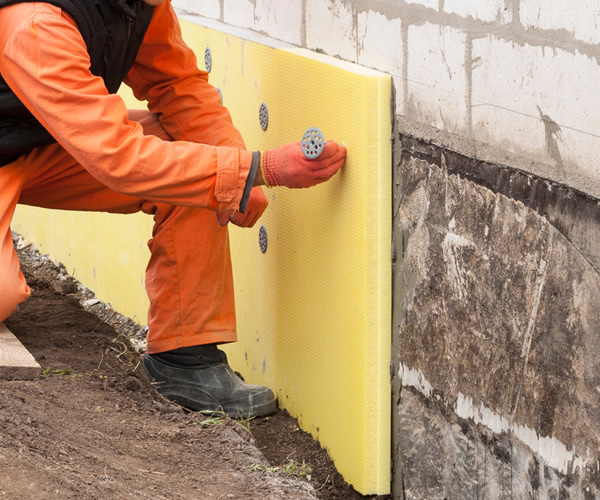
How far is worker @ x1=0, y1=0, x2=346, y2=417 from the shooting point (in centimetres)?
242

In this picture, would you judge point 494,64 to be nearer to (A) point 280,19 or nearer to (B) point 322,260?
(B) point 322,260

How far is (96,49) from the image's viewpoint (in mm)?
2656

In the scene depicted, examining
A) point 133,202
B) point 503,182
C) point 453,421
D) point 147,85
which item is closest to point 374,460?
point 453,421

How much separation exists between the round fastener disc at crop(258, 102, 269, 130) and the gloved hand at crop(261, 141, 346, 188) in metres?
0.52

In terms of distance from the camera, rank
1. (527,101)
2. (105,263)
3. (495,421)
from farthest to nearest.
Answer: (105,263) → (495,421) → (527,101)

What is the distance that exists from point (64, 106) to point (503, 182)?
41.9 inches

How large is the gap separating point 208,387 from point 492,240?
125cm

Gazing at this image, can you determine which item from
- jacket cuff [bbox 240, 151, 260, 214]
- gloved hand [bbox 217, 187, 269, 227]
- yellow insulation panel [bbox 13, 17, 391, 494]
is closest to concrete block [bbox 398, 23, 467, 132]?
yellow insulation panel [bbox 13, 17, 391, 494]

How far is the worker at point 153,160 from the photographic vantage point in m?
2.42

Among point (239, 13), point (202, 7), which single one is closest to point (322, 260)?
point (239, 13)

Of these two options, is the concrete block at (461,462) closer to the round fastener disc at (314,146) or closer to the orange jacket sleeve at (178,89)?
the round fastener disc at (314,146)

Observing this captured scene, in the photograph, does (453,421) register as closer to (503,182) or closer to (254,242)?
(503,182)

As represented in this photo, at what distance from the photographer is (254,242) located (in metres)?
3.27

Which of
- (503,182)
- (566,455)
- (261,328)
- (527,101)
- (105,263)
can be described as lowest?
(105,263)
